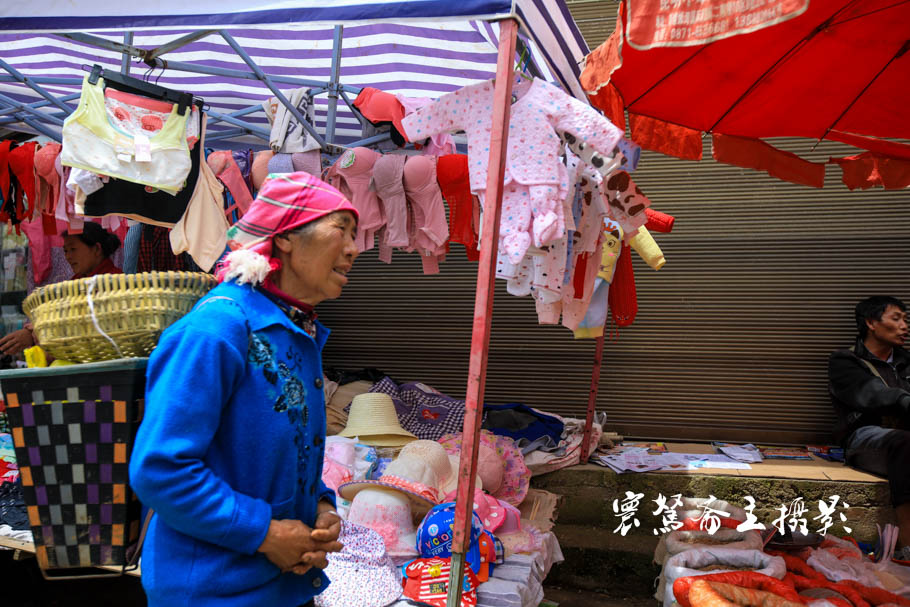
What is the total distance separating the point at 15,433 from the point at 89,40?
2.63m

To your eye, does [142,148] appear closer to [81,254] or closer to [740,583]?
[81,254]

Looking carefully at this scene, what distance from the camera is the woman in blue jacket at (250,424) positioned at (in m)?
1.53

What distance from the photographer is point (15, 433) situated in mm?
1958

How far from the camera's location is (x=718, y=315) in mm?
6496

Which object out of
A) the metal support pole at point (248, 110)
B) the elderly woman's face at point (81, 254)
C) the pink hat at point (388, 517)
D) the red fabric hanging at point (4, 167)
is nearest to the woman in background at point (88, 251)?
the elderly woman's face at point (81, 254)

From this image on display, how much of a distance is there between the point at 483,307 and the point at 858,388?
4.29 m

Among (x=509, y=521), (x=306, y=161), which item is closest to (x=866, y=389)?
(x=509, y=521)

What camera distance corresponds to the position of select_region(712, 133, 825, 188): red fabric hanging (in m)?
4.45

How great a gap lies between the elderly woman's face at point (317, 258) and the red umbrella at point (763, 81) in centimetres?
173

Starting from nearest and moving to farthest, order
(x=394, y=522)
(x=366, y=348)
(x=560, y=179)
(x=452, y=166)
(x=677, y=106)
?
(x=560, y=179)
(x=394, y=522)
(x=677, y=106)
(x=452, y=166)
(x=366, y=348)

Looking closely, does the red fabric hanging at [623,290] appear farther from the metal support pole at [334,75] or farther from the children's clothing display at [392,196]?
the metal support pole at [334,75]

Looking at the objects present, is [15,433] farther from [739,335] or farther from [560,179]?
[739,335]

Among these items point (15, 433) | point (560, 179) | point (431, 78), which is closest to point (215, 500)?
point (15, 433)

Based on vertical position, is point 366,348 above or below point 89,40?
below
